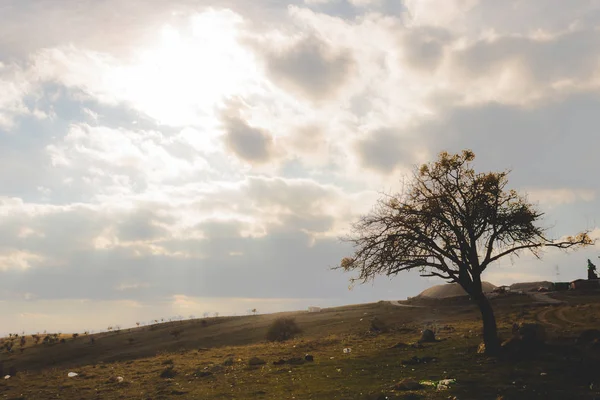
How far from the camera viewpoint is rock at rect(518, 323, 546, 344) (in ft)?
77.7

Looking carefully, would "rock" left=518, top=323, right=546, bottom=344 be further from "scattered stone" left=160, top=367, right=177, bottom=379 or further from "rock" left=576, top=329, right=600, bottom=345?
"scattered stone" left=160, top=367, right=177, bottom=379

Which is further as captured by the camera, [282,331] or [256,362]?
[282,331]

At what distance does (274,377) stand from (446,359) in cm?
937

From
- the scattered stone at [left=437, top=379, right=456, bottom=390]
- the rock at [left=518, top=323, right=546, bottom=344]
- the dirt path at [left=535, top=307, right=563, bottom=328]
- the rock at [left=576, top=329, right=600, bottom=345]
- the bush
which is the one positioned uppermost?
the rock at [left=518, top=323, right=546, bottom=344]

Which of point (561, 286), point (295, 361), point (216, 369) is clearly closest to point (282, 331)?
point (295, 361)

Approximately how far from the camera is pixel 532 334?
78.3 feet

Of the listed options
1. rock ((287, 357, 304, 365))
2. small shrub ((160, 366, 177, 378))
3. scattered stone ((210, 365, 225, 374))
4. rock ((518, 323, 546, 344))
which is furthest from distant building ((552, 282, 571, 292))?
small shrub ((160, 366, 177, 378))

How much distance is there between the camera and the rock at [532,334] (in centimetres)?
2367

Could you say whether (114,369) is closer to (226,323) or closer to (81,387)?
(81,387)

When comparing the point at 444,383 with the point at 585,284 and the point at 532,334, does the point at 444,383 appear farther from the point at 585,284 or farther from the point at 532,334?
the point at 585,284

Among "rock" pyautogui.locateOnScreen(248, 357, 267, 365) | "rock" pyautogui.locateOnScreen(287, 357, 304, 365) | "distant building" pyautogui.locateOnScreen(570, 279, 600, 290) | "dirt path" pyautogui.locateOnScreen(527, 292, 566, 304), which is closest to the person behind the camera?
"rock" pyautogui.locateOnScreen(287, 357, 304, 365)

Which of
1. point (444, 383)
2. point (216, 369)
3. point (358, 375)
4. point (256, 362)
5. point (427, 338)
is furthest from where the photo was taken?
point (427, 338)

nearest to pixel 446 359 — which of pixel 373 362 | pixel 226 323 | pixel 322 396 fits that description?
pixel 373 362

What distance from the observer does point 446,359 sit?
78.9 feet
